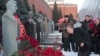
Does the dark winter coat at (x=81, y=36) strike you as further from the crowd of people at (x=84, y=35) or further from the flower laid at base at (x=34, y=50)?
the flower laid at base at (x=34, y=50)

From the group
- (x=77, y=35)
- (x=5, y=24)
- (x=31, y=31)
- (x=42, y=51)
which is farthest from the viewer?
(x=31, y=31)

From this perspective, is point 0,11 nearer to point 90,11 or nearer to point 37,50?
point 90,11

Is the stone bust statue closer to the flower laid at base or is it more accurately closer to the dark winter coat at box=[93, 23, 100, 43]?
the flower laid at base

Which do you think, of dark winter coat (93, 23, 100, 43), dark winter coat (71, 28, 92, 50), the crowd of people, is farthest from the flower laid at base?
dark winter coat (93, 23, 100, 43)

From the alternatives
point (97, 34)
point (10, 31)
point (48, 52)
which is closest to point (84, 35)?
point (10, 31)

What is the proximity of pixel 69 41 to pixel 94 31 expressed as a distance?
1660mm

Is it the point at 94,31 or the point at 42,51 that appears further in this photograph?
the point at 94,31

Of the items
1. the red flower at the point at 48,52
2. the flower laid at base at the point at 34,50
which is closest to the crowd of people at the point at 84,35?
the flower laid at base at the point at 34,50

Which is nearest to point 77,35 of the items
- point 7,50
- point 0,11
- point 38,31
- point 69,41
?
point 7,50

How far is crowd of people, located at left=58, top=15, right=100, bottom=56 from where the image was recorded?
10148mm

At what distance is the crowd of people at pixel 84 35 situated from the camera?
1015 centimetres

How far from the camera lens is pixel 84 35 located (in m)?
10.2

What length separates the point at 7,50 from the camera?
28.1 feet

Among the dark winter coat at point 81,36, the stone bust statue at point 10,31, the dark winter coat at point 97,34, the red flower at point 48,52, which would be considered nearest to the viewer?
the red flower at point 48,52
